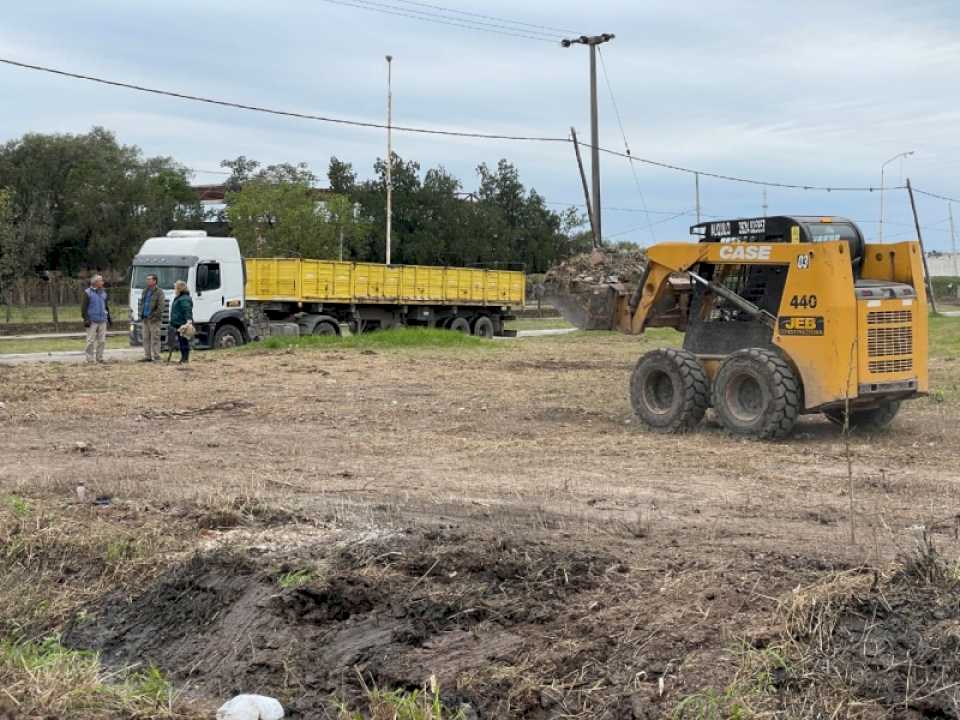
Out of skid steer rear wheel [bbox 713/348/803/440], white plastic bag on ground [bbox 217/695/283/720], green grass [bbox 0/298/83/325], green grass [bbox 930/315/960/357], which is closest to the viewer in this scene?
white plastic bag on ground [bbox 217/695/283/720]

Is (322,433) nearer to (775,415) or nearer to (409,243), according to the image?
(775,415)

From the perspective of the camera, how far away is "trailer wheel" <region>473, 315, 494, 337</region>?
125 ft

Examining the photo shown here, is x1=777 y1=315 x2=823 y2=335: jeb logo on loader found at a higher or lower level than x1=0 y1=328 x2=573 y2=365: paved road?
higher

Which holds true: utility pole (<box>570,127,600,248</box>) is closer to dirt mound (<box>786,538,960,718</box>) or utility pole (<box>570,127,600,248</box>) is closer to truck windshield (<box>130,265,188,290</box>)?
truck windshield (<box>130,265,188,290</box>)

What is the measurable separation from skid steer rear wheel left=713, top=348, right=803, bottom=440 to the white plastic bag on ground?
7714 mm

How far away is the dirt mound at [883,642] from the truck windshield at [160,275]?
2383 centimetres

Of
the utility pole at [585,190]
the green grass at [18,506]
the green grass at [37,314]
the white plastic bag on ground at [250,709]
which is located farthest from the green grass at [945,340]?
the green grass at [37,314]

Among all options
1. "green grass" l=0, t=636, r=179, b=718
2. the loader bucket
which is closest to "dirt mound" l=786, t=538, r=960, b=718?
"green grass" l=0, t=636, r=179, b=718

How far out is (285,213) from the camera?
57.2 meters

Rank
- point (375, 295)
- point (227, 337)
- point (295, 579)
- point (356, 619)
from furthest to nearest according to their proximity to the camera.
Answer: point (375, 295) → point (227, 337) → point (295, 579) → point (356, 619)

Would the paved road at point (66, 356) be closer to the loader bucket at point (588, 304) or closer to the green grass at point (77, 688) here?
the loader bucket at point (588, 304)

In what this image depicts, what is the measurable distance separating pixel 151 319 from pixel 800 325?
15.3 meters

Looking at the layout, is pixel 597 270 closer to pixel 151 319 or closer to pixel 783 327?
pixel 783 327

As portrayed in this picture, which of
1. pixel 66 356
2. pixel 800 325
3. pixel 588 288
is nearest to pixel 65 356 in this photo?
pixel 66 356
